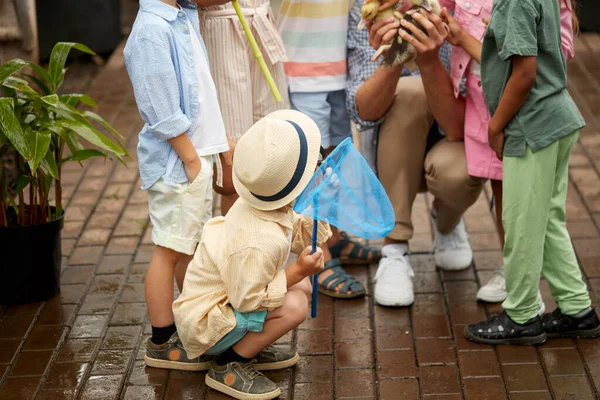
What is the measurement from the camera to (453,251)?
4.30 metres

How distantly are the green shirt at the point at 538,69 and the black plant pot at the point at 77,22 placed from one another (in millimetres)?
5100

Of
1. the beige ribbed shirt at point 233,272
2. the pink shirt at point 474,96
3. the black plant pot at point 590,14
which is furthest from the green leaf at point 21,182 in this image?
the black plant pot at point 590,14

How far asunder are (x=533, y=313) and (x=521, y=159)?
0.65m

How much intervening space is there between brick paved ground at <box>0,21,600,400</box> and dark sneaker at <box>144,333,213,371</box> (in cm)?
3

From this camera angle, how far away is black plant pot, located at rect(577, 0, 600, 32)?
26.2 ft

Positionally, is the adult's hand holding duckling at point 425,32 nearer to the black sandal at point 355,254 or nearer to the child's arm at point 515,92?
the child's arm at point 515,92

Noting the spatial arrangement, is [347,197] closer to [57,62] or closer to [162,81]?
[162,81]

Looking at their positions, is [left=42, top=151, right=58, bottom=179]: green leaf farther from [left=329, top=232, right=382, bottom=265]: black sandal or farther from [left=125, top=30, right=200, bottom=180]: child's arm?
[left=329, top=232, right=382, bottom=265]: black sandal

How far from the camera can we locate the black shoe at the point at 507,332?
362 centimetres

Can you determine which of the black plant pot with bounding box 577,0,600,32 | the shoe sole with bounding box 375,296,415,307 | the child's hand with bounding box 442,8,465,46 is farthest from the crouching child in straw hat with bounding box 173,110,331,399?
the black plant pot with bounding box 577,0,600,32

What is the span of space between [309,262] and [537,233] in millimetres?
950

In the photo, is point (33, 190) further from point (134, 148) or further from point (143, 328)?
point (134, 148)

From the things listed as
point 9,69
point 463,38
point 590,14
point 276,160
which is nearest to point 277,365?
point 276,160

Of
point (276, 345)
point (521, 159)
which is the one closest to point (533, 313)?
point (521, 159)
